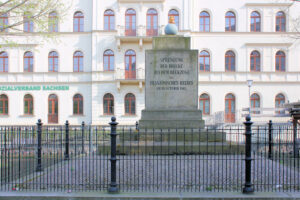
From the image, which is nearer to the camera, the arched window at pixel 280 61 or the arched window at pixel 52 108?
the arched window at pixel 280 61

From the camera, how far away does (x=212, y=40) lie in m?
29.8

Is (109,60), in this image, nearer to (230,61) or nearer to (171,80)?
(230,61)

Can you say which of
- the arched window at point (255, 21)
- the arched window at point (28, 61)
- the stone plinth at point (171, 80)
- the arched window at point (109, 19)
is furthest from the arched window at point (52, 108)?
the arched window at point (255, 21)

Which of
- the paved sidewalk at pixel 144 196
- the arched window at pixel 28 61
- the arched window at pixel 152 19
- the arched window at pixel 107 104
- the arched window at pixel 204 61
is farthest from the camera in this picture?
the arched window at pixel 28 61

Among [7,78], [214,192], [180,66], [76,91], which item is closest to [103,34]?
[76,91]

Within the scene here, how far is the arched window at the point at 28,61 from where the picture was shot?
30.0 meters

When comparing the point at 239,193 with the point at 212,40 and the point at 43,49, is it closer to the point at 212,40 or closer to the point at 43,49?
the point at 212,40

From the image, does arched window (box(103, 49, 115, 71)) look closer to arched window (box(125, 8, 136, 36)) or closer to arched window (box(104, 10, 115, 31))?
arched window (box(104, 10, 115, 31))

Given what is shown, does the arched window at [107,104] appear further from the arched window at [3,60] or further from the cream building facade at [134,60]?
the arched window at [3,60]

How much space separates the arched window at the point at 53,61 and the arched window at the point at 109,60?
5.71 meters

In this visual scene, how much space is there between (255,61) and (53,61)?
2315cm

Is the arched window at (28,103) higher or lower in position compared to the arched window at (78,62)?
lower

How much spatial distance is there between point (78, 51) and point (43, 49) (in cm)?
407

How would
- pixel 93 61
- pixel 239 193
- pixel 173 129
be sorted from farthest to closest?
pixel 93 61 → pixel 173 129 → pixel 239 193
